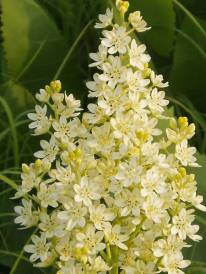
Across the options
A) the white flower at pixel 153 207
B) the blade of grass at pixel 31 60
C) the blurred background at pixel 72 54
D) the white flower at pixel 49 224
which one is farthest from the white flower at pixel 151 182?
the blade of grass at pixel 31 60

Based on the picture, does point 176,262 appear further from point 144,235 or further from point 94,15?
point 94,15

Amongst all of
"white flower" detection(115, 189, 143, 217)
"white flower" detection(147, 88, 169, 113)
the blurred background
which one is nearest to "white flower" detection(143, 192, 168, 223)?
"white flower" detection(115, 189, 143, 217)

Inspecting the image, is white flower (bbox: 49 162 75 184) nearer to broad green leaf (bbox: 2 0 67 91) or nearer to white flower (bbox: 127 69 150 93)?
white flower (bbox: 127 69 150 93)

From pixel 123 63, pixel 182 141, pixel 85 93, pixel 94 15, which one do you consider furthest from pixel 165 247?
pixel 94 15

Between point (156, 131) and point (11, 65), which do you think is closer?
point (156, 131)

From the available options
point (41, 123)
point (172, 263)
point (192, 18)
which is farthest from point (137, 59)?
point (192, 18)
